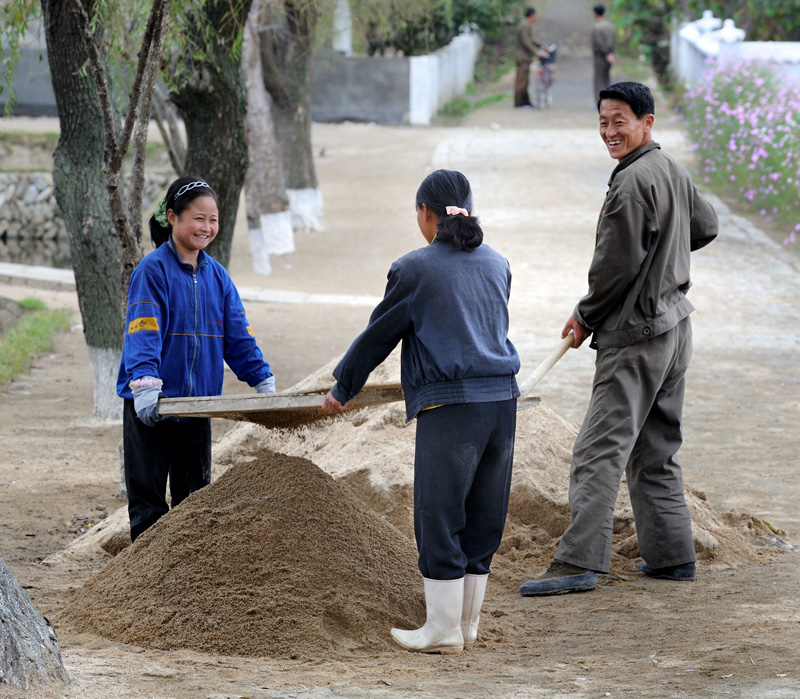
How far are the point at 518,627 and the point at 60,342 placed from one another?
24.4 feet

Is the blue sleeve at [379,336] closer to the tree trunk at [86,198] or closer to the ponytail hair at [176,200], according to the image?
the ponytail hair at [176,200]

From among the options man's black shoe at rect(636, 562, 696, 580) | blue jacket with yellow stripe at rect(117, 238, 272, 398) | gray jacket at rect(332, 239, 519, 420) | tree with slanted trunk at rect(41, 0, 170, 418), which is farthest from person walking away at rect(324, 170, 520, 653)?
tree with slanted trunk at rect(41, 0, 170, 418)

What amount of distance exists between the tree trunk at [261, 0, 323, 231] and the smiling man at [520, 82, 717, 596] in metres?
10.1

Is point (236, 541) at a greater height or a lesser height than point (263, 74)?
lesser

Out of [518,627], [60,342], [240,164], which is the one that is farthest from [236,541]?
[60,342]

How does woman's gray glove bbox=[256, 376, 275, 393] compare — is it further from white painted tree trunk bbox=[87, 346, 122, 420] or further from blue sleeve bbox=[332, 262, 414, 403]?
white painted tree trunk bbox=[87, 346, 122, 420]

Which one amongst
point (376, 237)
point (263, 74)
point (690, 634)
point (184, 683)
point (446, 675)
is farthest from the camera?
point (376, 237)

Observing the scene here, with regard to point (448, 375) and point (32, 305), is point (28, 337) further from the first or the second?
point (448, 375)

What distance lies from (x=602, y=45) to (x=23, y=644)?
22.2 meters

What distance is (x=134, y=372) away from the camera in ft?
11.6

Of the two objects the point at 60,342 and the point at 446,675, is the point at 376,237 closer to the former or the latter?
the point at 60,342

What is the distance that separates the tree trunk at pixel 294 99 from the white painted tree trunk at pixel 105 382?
7.43 meters

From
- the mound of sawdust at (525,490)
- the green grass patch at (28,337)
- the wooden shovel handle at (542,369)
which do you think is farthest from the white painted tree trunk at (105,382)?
the wooden shovel handle at (542,369)

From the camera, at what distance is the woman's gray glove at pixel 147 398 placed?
3.47 meters
